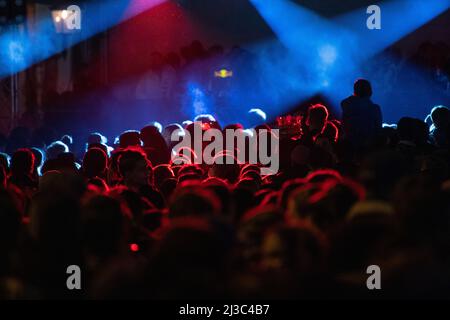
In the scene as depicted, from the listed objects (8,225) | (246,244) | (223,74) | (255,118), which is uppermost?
(223,74)

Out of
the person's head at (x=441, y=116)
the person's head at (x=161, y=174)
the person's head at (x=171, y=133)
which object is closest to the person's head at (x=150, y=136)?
the person's head at (x=171, y=133)

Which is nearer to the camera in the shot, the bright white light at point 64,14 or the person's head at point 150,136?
the person's head at point 150,136

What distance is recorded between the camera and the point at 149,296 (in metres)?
3.50

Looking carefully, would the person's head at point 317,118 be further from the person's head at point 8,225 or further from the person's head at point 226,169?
the person's head at point 8,225

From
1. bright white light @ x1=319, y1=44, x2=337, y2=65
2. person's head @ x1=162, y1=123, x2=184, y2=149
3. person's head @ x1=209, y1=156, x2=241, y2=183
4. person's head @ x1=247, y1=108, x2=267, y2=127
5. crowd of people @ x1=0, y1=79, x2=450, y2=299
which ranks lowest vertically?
crowd of people @ x1=0, y1=79, x2=450, y2=299

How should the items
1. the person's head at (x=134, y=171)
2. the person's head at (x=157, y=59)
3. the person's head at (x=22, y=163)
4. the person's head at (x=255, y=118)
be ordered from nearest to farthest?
the person's head at (x=134, y=171), the person's head at (x=22, y=163), the person's head at (x=255, y=118), the person's head at (x=157, y=59)

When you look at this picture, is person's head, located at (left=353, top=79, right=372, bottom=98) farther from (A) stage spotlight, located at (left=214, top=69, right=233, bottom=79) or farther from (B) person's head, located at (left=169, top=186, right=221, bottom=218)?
(A) stage spotlight, located at (left=214, top=69, right=233, bottom=79)

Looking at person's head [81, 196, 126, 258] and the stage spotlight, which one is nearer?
person's head [81, 196, 126, 258]

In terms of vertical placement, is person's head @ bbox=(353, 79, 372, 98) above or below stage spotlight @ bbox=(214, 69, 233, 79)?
below

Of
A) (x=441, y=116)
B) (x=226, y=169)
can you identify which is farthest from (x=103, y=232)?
(x=441, y=116)

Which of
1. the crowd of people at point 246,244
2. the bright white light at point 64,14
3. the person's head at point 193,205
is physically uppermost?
the bright white light at point 64,14

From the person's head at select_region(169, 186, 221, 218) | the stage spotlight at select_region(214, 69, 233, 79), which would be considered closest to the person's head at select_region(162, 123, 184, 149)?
the stage spotlight at select_region(214, 69, 233, 79)

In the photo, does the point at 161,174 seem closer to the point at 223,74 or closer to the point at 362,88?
the point at 362,88

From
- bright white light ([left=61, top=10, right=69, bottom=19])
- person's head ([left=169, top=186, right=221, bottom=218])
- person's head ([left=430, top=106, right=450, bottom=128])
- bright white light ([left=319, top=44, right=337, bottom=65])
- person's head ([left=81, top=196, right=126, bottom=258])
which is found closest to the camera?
person's head ([left=81, top=196, right=126, bottom=258])
